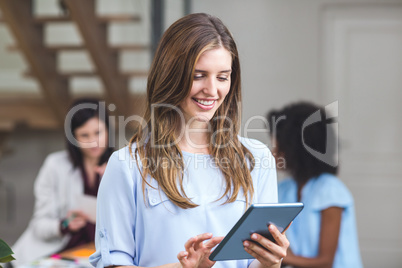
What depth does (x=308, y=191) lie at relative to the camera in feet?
7.24

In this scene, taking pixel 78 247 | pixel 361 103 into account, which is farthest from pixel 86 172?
pixel 361 103

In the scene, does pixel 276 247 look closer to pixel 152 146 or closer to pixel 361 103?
pixel 152 146

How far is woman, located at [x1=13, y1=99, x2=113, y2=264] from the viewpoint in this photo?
2656 millimetres

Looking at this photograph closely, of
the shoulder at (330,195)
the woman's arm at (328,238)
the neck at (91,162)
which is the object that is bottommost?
the woman's arm at (328,238)

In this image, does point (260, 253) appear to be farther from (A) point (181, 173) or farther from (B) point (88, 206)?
(B) point (88, 206)

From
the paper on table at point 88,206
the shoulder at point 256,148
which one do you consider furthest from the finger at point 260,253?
the paper on table at point 88,206

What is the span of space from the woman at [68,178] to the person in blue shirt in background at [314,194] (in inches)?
36.2

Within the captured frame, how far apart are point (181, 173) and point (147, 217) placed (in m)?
0.12

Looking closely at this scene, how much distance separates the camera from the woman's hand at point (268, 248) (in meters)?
1.04

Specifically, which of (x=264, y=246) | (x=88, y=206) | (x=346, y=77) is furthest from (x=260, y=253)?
(x=346, y=77)

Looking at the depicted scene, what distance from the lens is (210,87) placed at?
3.68ft

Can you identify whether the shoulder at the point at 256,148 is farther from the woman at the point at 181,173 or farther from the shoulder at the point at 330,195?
the shoulder at the point at 330,195

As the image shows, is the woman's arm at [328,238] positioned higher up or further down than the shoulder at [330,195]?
further down

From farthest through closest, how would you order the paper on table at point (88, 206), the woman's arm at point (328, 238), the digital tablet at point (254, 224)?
the paper on table at point (88, 206), the woman's arm at point (328, 238), the digital tablet at point (254, 224)
